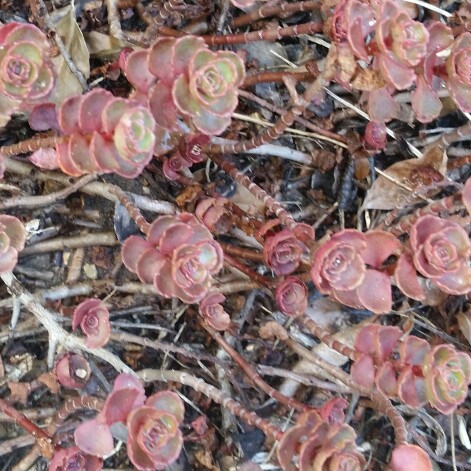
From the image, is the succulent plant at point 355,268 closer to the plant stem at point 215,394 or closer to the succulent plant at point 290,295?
the succulent plant at point 290,295

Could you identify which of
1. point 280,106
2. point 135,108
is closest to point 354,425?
point 280,106

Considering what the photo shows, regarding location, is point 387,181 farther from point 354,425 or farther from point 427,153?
point 354,425

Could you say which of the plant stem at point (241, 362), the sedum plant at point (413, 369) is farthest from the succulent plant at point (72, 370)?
the sedum plant at point (413, 369)

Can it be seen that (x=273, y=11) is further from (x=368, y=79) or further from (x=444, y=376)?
(x=444, y=376)

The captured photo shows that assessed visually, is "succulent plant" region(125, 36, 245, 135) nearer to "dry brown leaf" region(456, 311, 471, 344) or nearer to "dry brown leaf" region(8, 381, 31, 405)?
"dry brown leaf" region(8, 381, 31, 405)

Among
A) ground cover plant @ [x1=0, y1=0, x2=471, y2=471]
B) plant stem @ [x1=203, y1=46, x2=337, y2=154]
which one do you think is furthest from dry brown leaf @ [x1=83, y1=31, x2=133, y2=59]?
plant stem @ [x1=203, y1=46, x2=337, y2=154]

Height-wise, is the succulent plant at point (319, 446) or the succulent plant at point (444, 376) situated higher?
Answer: the succulent plant at point (444, 376)
